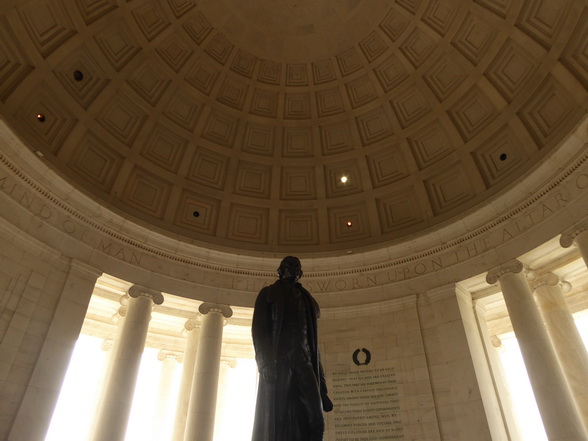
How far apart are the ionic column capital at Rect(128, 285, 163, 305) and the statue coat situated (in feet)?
30.9

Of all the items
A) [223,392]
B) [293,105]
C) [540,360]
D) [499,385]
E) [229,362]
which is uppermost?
[293,105]

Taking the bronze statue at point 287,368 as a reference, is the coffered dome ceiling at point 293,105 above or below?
above

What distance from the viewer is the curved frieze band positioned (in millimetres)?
13219

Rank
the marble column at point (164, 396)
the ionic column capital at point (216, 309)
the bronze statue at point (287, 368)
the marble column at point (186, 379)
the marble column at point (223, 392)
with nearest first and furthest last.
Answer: the bronze statue at point (287, 368) < the marble column at point (186, 379) < the ionic column capital at point (216, 309) < the marble column at point (164, 396) < the marble column at point (223, 392)

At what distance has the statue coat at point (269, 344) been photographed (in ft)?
19.4

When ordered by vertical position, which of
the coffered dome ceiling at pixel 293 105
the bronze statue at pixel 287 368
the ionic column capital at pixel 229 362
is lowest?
the bronze statue at pixel 287 368

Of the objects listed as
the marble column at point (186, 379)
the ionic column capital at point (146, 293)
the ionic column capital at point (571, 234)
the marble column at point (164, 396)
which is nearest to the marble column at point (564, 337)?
the ionic column capital at point (571, 234)

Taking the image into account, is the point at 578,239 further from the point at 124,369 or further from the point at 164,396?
the point at 164,396

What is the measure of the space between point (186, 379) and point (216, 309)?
313cm

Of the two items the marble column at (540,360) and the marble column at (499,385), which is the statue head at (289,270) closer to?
the marble column at (540,360)

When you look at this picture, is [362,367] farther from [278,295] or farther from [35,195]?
[35,195]

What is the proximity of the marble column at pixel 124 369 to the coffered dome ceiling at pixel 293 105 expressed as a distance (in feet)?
11.9

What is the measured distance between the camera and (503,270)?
14.2 meters

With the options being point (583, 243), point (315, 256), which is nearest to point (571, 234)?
point (583, 243)
